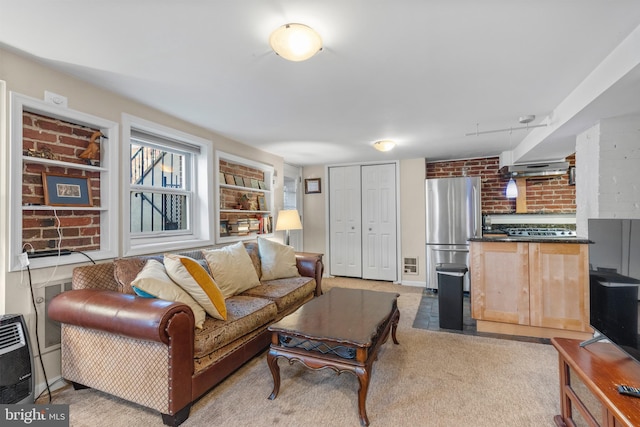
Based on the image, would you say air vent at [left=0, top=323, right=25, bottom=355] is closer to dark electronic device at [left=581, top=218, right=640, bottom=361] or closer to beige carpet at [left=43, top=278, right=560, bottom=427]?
beige carpet at [left=43, top=278, right=560, bottom=427]

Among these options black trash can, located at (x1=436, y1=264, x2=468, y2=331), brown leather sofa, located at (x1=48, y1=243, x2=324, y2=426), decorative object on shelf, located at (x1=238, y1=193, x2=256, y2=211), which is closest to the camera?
brown leather sofa, located at (x1=48, y1=243, x2=324, y2=426)

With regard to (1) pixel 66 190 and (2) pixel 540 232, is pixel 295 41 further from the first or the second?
(2) pixel 540 232

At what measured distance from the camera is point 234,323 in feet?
6.75

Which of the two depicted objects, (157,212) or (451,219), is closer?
(157,212)

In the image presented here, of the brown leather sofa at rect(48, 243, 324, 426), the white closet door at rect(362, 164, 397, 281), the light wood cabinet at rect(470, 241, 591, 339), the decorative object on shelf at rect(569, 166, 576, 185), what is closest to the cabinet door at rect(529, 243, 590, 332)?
the light wood cabinet at rect(470, 241, 591, 339)

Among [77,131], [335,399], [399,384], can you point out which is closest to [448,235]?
[399,384]

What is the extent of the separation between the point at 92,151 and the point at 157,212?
36.4 inches

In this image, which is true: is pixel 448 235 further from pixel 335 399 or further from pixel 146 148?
pixel 146 148

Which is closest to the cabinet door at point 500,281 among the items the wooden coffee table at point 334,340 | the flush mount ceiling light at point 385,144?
the wooden coffee table at point 334,340

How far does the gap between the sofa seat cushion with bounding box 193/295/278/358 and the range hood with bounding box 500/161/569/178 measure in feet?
12.8

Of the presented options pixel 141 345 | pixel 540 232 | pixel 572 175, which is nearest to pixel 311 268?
pixel 141 345

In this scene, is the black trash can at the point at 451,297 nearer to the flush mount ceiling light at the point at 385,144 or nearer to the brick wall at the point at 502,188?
the flush mount ceiling light at the point at 385,144

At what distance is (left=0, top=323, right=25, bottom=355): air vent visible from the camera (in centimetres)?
156

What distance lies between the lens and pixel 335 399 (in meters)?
1.83
